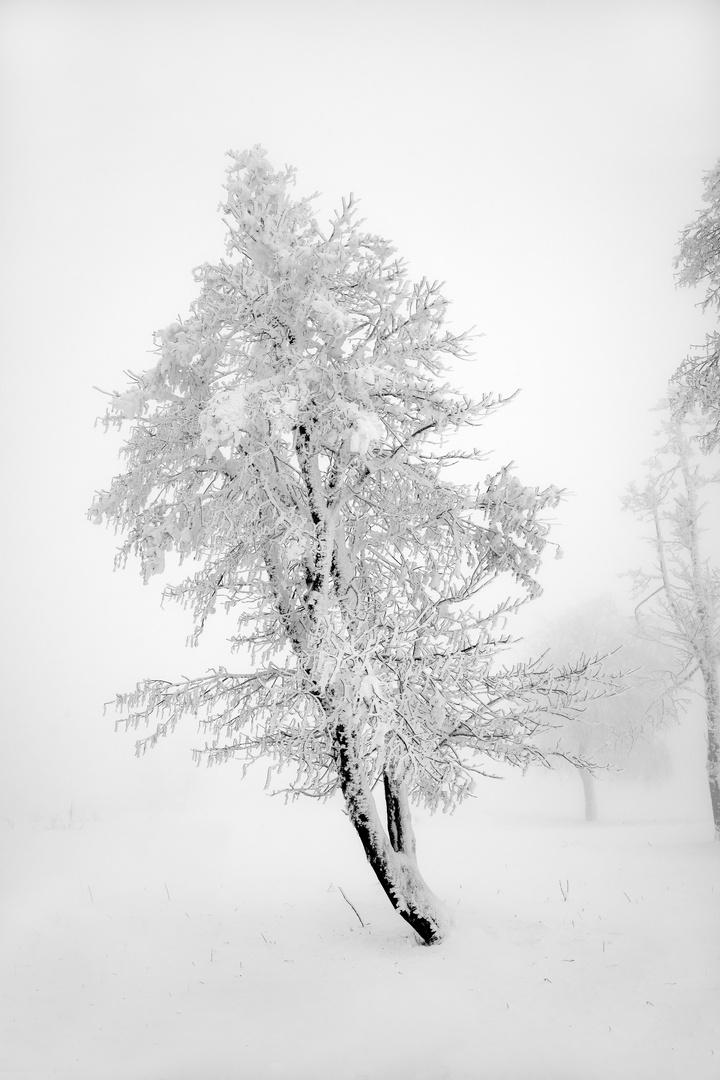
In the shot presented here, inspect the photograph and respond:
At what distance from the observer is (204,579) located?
24.7 ft

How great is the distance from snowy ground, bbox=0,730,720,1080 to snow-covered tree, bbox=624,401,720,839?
3077mm

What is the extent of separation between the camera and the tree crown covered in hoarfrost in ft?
21.5

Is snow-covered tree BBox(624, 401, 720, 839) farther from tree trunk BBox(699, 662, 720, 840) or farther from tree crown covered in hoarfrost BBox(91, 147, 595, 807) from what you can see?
tree crown covered in hoarfrost BBox(91, 147, 595, 807)

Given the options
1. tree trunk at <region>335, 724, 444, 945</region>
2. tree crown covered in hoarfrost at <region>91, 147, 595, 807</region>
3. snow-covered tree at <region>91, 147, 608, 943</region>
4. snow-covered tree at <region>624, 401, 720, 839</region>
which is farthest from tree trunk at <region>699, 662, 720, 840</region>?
tree trunk at <region>335, 724, 444, 945</region>

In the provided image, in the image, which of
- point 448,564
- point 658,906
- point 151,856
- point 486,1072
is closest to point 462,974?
point 486,1072

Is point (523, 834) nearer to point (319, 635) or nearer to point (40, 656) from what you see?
point (319, 635)

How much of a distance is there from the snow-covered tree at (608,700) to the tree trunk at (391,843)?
682 inches

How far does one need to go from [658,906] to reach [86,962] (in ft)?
27.8

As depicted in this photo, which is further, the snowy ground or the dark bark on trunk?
the dark bark on trunk

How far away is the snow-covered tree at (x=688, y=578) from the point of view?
43.7ft

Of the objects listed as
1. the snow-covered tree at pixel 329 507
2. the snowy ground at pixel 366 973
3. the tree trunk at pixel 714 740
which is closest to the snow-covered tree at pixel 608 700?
the tree trunk at pixel 714 740

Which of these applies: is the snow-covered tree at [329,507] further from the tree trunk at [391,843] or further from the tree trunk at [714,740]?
the tree trunk at [714,740]

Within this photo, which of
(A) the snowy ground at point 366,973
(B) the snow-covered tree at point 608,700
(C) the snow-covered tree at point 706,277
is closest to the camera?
(A) the snowy ground at point 366,973

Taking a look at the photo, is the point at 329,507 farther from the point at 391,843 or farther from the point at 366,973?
the point at 366,973
